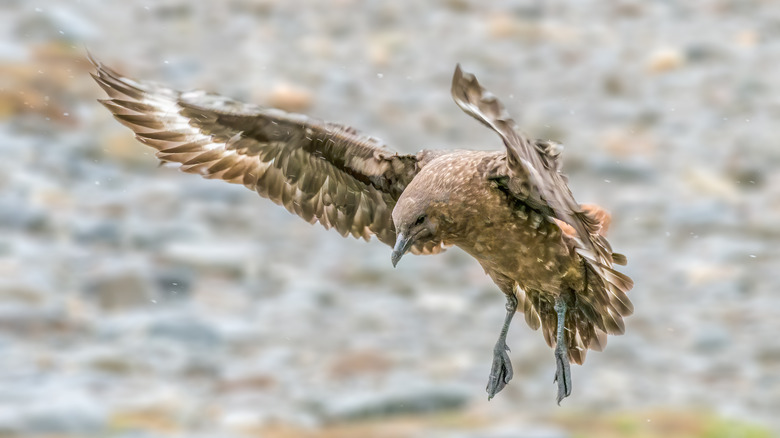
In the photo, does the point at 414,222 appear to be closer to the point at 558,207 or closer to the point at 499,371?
the point at 558,207

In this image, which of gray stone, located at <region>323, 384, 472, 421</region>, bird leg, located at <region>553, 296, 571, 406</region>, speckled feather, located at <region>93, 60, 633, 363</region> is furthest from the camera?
gray stone, located at <region>323, 384, 472, 421</region>

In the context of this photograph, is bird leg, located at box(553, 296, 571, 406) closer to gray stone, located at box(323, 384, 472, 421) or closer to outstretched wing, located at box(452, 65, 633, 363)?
outstretched wing, located at box(452, 65, 633, 363)

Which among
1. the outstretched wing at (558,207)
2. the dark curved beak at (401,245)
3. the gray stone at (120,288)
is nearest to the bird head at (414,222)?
the dark curved beak at (401,245)

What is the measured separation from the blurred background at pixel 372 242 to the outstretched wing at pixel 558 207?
756cm

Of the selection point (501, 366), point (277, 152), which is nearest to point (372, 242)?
point (277, 152)

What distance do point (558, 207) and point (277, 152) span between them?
1.79 meters

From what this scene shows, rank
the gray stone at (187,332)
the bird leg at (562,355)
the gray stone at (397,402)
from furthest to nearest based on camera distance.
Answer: the gray stone at (187,332) → the gray stone at (397,402) → the bird leg at (562,355)

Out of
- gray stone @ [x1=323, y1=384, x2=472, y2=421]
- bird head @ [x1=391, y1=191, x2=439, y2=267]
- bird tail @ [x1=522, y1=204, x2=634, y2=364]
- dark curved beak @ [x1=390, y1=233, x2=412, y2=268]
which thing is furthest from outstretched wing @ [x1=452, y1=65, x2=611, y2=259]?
gray stone @ [x1=323, y1=384, x2=472, y2=421]

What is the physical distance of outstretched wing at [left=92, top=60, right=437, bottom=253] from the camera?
5598 millimetres

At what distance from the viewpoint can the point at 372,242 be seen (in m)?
16.3

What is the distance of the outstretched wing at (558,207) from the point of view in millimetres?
4344

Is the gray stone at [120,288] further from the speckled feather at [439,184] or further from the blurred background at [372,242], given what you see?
the speckled feather at [439,184]

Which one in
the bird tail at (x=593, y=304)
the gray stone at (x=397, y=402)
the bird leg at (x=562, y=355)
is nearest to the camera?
the bird tail at (x=593, y=304)

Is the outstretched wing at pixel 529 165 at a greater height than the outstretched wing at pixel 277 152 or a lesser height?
lesser
